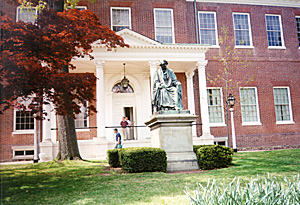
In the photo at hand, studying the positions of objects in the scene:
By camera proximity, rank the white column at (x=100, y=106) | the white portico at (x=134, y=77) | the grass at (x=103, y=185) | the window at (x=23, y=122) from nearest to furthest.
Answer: the grass at (x=103, y=185), the white column at (x=100, y=106), the white portico at (x=134, y=77), the window at (x=23, y=122)

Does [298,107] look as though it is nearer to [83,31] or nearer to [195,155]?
[195,155]

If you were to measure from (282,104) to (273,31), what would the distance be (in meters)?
6.07

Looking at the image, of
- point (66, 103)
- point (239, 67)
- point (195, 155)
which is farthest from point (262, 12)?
point (66, 103)

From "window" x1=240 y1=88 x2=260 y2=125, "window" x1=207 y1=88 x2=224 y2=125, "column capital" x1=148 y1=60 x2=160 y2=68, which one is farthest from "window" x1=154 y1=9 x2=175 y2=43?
"window" x1=240 y1=88 x2=260 y2=125

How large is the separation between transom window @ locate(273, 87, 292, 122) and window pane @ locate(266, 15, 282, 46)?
12.7ft

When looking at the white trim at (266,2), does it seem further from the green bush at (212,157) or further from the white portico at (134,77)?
the green bush at (212,157)

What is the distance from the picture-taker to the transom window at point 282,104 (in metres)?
21.8

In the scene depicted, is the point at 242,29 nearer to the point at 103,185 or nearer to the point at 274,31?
the point at 274,31

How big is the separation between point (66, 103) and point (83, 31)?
256 cm

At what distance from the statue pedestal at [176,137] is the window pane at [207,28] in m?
13.2

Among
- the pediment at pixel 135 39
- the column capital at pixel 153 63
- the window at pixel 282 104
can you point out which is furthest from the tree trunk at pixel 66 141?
the window at pixel 282 104

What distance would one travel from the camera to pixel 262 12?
22.7 meters

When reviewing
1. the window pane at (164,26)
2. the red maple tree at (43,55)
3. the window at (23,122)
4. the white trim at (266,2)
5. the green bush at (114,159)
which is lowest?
the green bush at (114,159)

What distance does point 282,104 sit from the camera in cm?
2189
